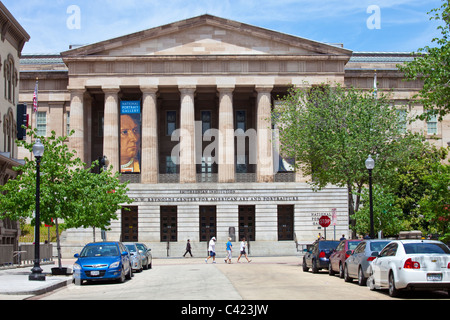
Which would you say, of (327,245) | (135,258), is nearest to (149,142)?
(135,258)

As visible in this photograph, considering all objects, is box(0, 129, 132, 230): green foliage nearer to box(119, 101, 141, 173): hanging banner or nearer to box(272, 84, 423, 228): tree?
box(272, 84, 423, 228): tree

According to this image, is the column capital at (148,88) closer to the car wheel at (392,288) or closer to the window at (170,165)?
the window at (170,165)

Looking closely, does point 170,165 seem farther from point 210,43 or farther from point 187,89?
point 210,43

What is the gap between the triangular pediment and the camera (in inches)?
2463

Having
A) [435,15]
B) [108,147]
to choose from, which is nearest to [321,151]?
[435,15]

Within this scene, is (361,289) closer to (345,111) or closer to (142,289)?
(142,289)

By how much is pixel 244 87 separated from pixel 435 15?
125ft

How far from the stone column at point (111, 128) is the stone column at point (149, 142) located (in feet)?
8.00

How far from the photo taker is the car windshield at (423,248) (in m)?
19.0

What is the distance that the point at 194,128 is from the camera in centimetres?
6531

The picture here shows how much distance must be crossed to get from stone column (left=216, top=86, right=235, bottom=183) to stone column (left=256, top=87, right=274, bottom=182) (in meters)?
2.40

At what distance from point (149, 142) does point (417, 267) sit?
46063mm

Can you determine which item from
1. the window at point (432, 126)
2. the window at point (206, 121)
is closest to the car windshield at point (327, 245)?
the window at point (206, 121)

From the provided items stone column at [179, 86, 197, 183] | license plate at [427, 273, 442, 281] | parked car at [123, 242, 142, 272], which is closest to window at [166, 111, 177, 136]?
stone column at [179, 86, 197, 183]
